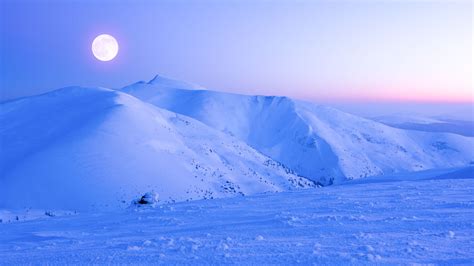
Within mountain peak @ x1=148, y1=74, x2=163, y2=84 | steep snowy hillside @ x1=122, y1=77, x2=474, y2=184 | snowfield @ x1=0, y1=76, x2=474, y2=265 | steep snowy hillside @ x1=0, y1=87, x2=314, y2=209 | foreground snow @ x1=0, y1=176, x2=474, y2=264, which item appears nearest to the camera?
foreground snow @ x1=0, y1=176, x2=474, y2=264

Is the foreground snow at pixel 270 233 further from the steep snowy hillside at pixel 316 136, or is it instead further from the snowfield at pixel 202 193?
the steep snowy hillside at pixel 316 136

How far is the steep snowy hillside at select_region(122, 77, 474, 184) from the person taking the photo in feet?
215

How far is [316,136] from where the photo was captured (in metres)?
72.6

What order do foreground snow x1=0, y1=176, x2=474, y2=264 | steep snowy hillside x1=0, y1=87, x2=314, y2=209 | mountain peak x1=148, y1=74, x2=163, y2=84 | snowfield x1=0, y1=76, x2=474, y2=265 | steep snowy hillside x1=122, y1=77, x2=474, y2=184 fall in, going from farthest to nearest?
mountain peak x1=148, y1=74, x2=163, y2=84
steep snowy hillside x1=122, y1=77, x2=474, y2=184
steep snowy hillside x1=0, y1=87, x2=314, y2=209
snowfield x1=0, y1=76, x2=474, y2=265
foreground snow x1=0, y1=176, x2=474, y2=264

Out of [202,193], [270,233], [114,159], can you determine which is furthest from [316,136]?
[270,233]

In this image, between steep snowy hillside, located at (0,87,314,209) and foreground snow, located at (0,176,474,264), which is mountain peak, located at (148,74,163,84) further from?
foreground snow, located at (0,176,474,264)

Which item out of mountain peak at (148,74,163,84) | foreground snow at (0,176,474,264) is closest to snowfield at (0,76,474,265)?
foreground snow at (0,176,474,264)

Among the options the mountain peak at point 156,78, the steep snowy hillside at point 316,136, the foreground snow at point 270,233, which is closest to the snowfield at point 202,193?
the foreground snow at point 270,233

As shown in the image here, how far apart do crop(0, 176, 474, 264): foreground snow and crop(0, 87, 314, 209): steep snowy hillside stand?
13.5 m

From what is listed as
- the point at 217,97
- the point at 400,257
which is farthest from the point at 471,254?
the point at 217,97

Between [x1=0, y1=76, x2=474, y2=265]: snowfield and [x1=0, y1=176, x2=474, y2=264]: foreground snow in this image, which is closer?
[x1=0, y1=176, x2=474, y2=264]: foreground snow

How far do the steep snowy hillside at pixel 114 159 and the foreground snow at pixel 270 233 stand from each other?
44.3 feet

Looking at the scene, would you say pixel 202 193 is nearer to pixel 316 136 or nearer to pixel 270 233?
pixel 270 233

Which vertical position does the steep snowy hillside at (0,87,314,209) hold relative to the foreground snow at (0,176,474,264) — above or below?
below
